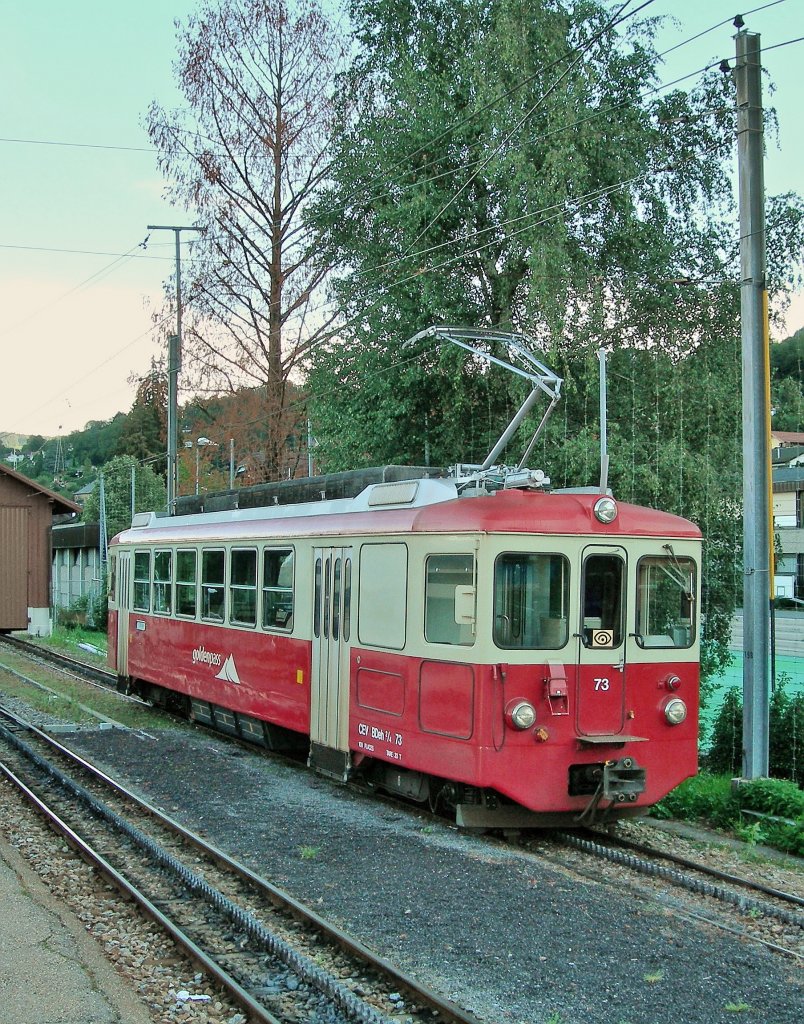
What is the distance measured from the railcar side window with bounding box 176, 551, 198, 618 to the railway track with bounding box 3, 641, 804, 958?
21.4 ft

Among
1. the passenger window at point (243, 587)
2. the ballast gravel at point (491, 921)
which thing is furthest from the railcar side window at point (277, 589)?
the ballast gravel at point (491, 921)

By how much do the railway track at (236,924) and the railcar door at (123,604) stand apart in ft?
20.4

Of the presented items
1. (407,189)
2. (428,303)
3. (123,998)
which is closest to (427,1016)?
(123,998)

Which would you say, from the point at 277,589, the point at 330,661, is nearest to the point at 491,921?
the point at 330,661

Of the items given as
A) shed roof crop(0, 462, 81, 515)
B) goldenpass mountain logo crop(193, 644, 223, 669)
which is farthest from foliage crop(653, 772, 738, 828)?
shed roof crop(0, 462, 81, 515)

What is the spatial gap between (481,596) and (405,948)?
285cm

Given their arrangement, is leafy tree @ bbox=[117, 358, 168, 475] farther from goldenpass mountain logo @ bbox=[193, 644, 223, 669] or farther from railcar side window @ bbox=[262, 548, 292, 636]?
railcar side window @ bbox=[262, 548, 292, 636]

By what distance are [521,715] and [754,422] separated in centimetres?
370

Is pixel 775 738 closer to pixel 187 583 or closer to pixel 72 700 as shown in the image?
pixel 187 583

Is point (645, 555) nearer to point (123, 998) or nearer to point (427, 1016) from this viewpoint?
point (427, 1016)

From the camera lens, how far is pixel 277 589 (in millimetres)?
11617

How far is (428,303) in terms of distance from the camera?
53.9 feet

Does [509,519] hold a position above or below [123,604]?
above

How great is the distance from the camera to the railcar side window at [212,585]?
13.2 meters
